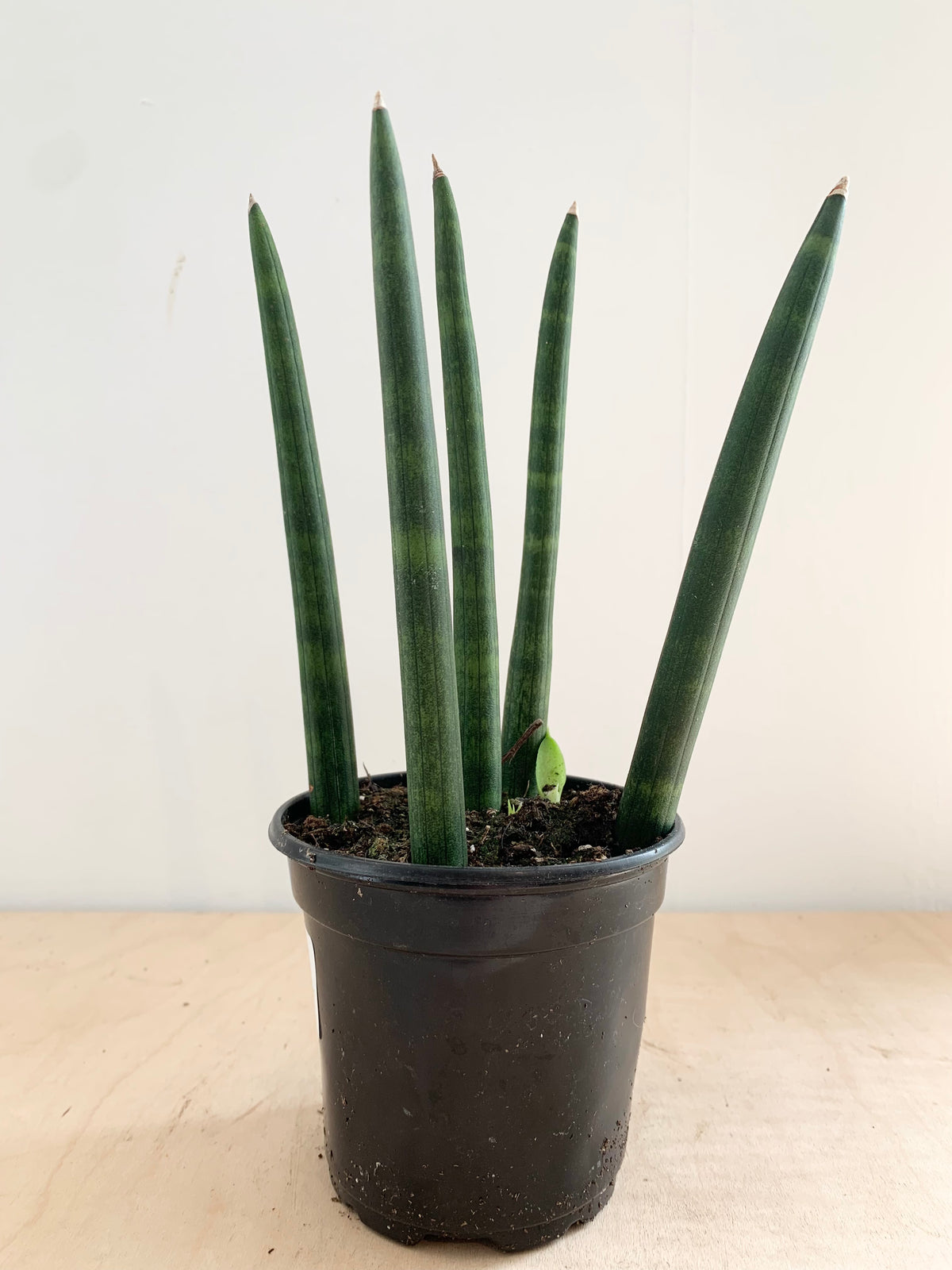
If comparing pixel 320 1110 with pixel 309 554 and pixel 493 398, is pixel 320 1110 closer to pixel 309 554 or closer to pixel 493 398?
A: pixel 309 554

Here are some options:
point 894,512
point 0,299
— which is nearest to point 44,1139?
point 0,299

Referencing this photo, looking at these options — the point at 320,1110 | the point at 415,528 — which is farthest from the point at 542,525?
the point at 320,1110

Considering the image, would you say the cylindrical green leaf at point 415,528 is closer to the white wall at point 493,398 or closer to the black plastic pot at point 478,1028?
the black plastic pot at point 478,1028

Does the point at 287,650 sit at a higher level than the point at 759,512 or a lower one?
lower

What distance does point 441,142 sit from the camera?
3.19ft

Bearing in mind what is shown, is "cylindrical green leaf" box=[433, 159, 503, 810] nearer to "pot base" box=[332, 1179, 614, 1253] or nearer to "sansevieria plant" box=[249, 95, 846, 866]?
"sansevieria plant" box=[249, 95, 846, 866]

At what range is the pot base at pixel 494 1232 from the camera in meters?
0.47

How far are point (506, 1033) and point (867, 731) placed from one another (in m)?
0.71

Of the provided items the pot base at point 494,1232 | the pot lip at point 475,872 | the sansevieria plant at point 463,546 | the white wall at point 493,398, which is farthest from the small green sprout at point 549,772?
the white wall at point 493,398

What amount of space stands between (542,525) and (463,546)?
72 mm

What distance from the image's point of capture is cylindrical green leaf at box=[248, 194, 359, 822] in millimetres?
501

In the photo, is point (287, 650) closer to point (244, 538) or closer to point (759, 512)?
point (244, 538)

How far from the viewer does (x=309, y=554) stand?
521 mm

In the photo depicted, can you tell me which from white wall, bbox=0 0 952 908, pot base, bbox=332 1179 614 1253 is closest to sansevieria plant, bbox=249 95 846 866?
pot base, bbox=332 1179 614 1253
